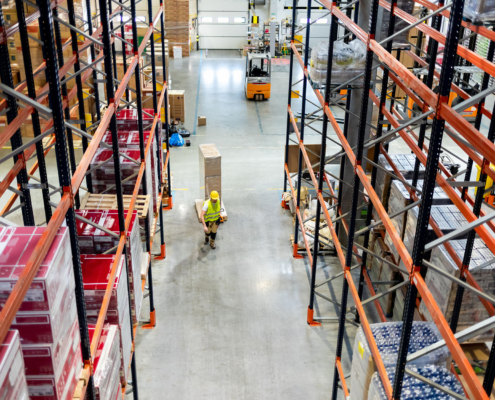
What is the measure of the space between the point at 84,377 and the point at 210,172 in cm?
852

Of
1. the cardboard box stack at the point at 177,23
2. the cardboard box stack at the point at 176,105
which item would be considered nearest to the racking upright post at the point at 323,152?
the cardboard box stack at the point at 176,105

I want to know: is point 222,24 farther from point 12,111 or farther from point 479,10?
point 479,10

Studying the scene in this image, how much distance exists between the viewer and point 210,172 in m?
13.1

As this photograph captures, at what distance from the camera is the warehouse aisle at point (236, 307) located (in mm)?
8469

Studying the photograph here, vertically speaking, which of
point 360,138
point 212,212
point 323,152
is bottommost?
point 212,212

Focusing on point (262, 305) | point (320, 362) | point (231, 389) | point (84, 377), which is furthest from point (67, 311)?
point (262, 305)

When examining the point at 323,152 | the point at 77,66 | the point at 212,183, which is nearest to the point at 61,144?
the point at 323,152

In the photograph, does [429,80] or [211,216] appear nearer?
[429,80]

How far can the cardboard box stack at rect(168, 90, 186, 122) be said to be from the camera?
18703mm

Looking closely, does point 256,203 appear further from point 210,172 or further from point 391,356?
point 391,356

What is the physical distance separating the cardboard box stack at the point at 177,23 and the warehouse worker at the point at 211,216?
65.6 ft

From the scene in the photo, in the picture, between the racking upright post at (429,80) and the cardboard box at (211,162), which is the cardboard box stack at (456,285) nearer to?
the racking upright post at (429,80)

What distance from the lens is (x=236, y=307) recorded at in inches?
399

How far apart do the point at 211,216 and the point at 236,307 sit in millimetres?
2244
